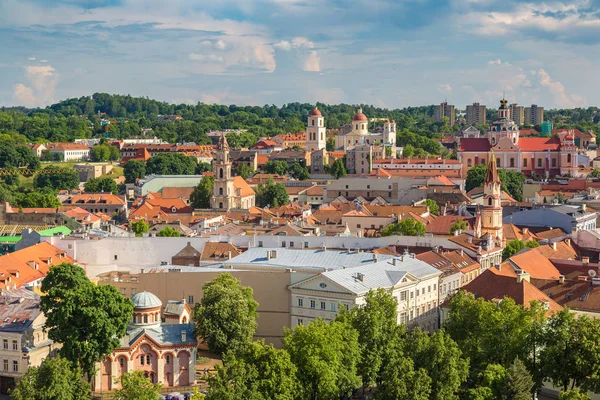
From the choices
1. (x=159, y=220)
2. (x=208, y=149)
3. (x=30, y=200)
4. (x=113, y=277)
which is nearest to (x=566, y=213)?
(x=159, y=220)

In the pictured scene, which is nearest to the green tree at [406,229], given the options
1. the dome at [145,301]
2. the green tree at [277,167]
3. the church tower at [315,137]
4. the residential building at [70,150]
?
the dome at [145,301]

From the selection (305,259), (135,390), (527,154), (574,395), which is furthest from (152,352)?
(527,154)

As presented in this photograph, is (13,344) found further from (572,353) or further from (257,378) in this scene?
(572,353)

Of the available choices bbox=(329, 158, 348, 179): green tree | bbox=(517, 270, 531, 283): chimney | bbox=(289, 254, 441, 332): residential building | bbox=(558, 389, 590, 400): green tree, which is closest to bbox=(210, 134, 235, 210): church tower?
bbox=(329, 158, 348, 179): green tree

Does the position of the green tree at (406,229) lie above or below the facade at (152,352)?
above

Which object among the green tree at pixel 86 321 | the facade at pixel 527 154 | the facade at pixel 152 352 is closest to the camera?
the green tree at pixel 86 321

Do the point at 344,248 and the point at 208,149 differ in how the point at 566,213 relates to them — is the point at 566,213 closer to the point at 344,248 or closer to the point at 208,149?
the point at 344,248

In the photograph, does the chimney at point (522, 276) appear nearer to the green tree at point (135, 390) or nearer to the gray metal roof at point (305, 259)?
the gray metal roof at point (305, 259)
